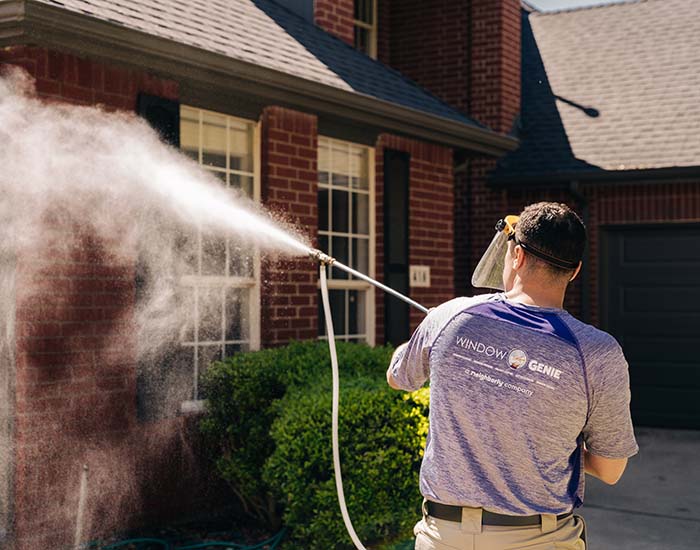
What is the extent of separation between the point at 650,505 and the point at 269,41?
5.09 meters

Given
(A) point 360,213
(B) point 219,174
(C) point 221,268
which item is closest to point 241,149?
(B) point 219,174

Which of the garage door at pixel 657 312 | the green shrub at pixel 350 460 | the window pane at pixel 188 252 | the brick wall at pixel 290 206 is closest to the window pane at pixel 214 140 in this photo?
the brick wall at pixel 290 206

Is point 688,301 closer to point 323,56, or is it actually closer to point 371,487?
point 323,56

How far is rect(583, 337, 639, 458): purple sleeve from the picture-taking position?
2.90m

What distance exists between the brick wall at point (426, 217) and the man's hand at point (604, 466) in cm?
672

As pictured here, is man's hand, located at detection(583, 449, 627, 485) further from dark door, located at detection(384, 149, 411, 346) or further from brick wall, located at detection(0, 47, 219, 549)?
dark door, located at detection(384, 149, 411, 346)

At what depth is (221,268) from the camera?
305 inches

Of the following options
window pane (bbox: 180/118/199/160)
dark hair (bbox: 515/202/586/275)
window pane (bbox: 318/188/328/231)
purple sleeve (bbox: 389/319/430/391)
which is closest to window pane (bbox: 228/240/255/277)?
window pane (bbox: 180/118/199/160)

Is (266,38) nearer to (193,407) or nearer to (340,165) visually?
(340,165)

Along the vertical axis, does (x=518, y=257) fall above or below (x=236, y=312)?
above

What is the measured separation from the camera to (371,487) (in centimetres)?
592

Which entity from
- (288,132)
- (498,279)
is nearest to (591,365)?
(498,279)

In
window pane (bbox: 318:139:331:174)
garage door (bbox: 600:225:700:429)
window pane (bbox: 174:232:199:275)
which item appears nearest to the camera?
window pane (bbox: 174:232:199:275)

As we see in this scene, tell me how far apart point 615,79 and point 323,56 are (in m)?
5.96
